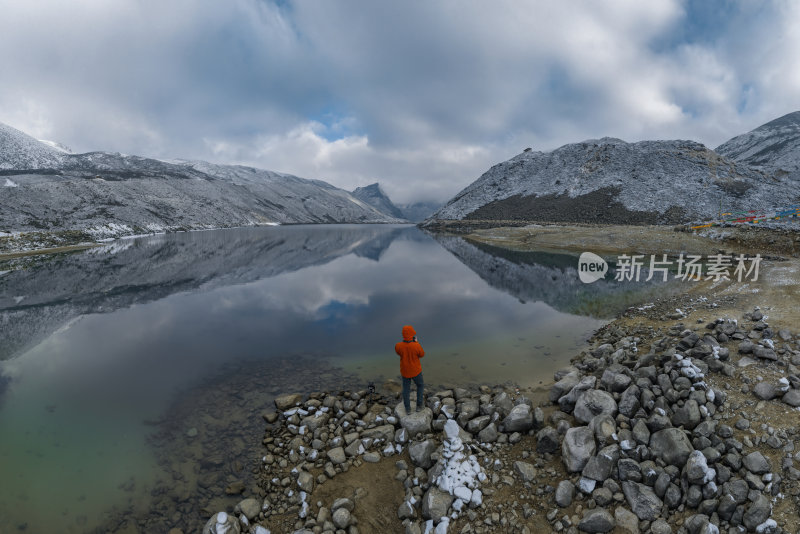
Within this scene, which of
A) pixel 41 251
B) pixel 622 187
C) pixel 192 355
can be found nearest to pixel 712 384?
pixel 192 355

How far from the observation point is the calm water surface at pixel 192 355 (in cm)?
859

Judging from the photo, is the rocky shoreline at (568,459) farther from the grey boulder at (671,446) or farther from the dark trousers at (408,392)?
the dark trousers at (408,392)

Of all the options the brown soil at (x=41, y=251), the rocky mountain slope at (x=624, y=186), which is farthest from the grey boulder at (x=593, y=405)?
the rocky mountain slope at (x=624, y=186)

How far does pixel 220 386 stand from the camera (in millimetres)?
13125

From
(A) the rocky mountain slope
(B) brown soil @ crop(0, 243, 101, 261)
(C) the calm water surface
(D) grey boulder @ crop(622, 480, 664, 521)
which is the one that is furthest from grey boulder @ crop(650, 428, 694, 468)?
(A) the rocky mountain slope

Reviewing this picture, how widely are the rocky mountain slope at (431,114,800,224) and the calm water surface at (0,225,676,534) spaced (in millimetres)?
86673

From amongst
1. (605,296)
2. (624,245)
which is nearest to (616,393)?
(605,296)

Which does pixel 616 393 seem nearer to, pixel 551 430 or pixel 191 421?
pixel 551 430

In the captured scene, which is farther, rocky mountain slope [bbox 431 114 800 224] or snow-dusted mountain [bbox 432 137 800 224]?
snow-dusted mountain [bbox 432 137 800 224]

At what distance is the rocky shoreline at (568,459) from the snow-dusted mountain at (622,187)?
106 meters

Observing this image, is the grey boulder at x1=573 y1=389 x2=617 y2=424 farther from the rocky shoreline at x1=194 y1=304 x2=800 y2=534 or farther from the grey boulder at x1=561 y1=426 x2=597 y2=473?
the grey boulder at x1=561 y1=426 x2=597 y2=473

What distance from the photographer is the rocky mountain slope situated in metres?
94.9

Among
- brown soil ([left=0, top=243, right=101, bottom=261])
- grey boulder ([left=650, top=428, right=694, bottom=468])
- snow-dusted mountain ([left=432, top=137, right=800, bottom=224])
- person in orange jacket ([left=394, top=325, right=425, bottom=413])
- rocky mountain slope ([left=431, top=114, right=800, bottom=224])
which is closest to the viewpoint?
grey boulder ([left=650, top=428, right=694, bottom=468])

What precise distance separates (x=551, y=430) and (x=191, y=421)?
10941 millimetres
